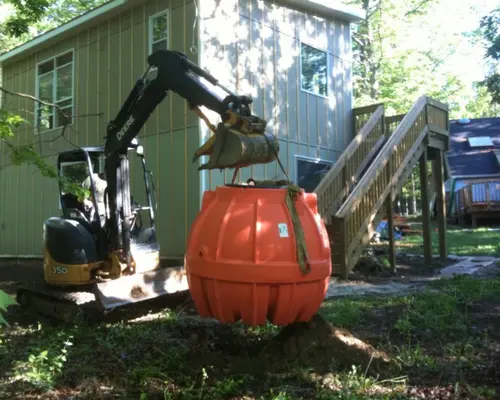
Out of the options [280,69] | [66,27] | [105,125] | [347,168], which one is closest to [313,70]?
[280,69]

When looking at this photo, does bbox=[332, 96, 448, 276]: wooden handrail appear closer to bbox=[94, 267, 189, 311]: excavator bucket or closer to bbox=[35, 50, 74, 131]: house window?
bbox=[94, 267, 189, 311]: excavator bucket

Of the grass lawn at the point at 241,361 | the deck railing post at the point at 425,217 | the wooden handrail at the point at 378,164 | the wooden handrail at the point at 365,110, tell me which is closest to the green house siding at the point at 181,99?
the wooden handrail at the point at 365,110

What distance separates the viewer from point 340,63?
1388cm

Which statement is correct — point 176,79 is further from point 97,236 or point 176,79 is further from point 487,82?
point 487,82

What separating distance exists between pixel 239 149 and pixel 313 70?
34.2 feet

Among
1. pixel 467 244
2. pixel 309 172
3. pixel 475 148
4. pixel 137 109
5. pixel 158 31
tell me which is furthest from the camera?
pixel 475 148

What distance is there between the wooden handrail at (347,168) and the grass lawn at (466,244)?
4145 mm

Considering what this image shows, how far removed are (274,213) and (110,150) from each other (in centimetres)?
411

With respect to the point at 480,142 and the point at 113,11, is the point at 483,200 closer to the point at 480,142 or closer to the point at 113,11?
the point at 480,142

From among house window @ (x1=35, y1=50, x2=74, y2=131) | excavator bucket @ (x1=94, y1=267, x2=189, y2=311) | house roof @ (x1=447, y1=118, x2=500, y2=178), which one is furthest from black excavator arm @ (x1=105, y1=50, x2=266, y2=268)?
house roof @ (x1=447, y1=118, x2=500, y2=178)

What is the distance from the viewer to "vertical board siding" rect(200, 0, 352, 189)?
1079cm

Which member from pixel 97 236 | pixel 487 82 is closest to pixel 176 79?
pixel 97 236

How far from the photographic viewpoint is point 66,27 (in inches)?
529

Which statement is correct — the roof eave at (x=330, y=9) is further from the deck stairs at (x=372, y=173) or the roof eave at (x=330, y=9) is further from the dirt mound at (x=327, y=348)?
the dirt mound at (x=327, y=348)
